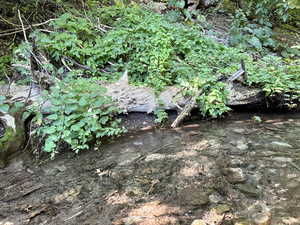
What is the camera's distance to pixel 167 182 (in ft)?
7.79

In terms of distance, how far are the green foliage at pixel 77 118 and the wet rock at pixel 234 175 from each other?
1426 mm

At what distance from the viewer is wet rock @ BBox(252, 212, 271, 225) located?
180cm

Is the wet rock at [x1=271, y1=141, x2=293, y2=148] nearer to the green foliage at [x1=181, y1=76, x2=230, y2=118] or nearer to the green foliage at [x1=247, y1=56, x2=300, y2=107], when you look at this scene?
the green foliage at [x1=181, y1=76, x2=230, y2=118]

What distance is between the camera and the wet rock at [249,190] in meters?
2.13

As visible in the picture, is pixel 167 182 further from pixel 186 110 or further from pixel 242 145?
pixel 186 110

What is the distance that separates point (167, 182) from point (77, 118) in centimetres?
143

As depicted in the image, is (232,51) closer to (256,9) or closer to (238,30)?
(238,30)

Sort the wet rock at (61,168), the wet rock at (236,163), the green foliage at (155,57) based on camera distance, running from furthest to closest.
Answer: the green foliage at (155,57) < the wet rock at (61,168) < the wet rock at (236,163)

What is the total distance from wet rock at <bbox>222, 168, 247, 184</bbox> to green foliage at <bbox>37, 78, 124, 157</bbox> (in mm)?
1426

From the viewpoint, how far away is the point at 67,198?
225cm

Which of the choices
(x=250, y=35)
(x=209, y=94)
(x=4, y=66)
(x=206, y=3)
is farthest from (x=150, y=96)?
(x=206, y=3)

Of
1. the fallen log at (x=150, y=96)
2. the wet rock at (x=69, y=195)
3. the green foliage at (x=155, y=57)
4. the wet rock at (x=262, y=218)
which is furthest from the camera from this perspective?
the green foliage at (x=155, y=57)

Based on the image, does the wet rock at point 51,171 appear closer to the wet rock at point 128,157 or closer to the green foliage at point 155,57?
the wet rock at point 128,157

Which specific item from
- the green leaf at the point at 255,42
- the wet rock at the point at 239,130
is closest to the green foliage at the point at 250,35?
the green leaf at the point at 255,42
